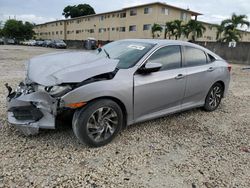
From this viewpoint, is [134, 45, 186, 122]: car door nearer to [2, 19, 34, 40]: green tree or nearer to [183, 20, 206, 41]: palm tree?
[183, 20, 206, 41]: palm tree

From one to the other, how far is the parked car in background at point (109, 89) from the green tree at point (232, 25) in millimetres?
20680

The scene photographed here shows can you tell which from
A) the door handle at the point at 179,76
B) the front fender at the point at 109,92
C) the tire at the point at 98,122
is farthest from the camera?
the door handle at the point at 179,76

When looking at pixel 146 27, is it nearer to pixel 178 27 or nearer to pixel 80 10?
pixel 178 27

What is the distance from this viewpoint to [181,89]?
3838 millimetres

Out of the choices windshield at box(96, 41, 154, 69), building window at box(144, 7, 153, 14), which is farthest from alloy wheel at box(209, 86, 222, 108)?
building window at box(144, 7, 153, 14)

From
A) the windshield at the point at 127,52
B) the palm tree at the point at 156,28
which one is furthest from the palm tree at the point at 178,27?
the windshield at the point at 127,52

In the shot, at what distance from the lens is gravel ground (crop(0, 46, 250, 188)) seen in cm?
244

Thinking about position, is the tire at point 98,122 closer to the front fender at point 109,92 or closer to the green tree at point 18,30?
the front fender at point 109,92

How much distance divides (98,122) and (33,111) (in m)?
0.86

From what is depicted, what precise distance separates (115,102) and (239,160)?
1791mm

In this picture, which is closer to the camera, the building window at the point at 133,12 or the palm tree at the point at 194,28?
the palm tree at the point at 194,28

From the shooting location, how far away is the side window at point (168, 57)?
11.6 feet

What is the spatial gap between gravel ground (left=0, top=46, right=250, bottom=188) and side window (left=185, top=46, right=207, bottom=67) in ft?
3.63

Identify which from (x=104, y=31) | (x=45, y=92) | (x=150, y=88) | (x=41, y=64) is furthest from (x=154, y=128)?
(x=104, y=31)
